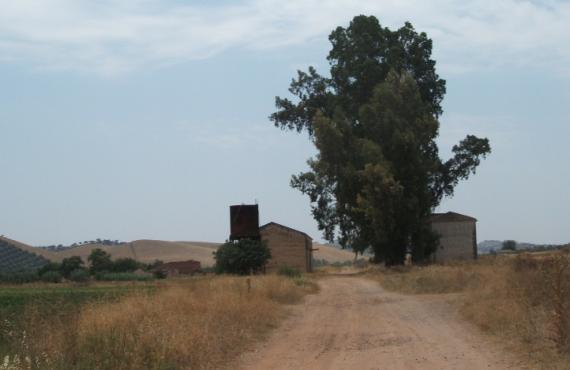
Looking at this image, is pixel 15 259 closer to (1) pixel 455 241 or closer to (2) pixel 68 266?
(2) pixel 68 266

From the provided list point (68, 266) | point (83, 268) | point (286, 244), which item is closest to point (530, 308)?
point (286, 244)

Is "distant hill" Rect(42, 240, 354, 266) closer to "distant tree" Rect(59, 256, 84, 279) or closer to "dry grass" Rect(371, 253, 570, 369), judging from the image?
"distant tree" Rect(59, 256, 84, 279)

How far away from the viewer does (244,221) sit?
60812 mm

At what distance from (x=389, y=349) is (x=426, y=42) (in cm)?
5020

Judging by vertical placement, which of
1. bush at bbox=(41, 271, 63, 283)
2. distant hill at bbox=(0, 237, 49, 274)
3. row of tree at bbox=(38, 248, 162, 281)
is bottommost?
bush at bbox=(41, 271, 63, 283)

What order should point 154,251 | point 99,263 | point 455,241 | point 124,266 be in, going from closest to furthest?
point 455,241
point 99,263
point 124,266
point 154,251

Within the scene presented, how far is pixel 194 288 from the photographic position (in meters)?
28.3

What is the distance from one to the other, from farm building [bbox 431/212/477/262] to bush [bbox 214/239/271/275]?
17.6 meters

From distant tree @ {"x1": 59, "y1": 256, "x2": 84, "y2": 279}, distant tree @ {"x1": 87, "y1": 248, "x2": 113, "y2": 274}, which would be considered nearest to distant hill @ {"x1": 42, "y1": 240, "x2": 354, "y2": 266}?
distant tree @ {"x1": 87, "y1": 248, "x2": 113, "y2": 274}

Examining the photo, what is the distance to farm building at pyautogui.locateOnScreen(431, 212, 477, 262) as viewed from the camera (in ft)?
217

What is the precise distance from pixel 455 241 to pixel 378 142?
17.0 metres

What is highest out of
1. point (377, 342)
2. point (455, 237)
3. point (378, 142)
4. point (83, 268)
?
point (378, 142)

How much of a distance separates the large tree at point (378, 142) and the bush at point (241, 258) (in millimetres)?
5929

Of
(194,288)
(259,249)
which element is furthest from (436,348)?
(259,249)
